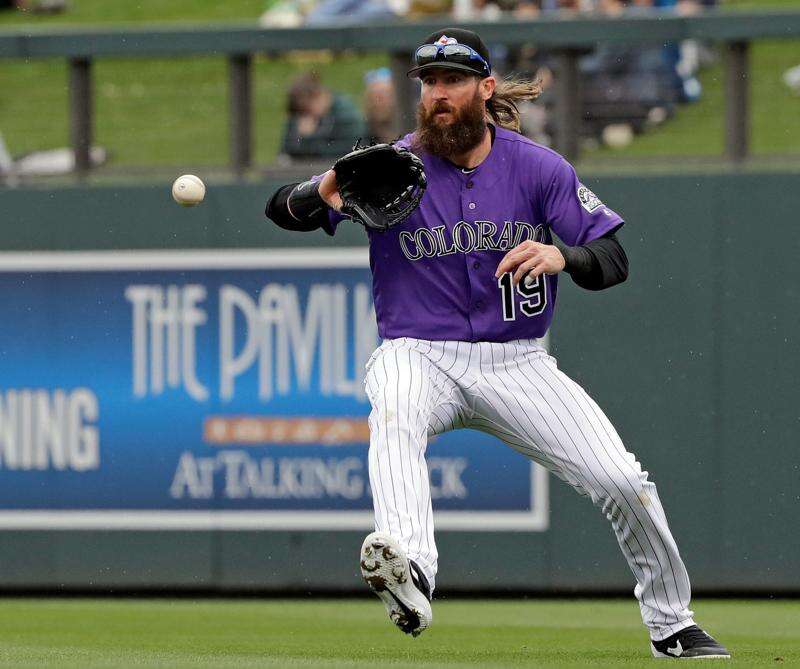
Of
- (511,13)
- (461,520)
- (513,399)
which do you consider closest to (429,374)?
(513,399)

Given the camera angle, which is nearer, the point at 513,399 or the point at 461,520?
the point at 513,399

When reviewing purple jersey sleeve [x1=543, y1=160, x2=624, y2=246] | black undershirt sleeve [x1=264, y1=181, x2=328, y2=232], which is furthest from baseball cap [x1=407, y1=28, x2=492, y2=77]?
black undershirt sleeve [x1=264, y1=181, x2=328, y2=232]

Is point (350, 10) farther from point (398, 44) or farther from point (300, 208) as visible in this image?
point (300, 208)

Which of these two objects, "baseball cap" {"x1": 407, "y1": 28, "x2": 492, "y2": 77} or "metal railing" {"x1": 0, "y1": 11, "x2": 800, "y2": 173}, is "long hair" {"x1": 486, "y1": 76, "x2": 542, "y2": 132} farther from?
"metal railing" {"x1": 0, "y1": 11, "x2": 800, "y2": 173}

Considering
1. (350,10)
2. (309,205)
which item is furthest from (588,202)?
(350,10)

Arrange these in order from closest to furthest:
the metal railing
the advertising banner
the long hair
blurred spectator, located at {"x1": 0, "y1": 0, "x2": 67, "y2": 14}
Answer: the long hair
the metal railing
the advertising banner
blurred spectator, located at {"x1": 0, "y1": 0, "x2": 67, "y2": 14}

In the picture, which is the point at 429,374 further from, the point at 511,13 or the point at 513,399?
the point at 511,13

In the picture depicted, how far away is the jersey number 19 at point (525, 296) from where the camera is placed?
552cm

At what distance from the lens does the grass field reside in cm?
542

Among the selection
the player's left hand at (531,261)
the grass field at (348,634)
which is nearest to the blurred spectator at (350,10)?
the grass field at (348,634)

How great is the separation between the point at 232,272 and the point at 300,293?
382 millimetres

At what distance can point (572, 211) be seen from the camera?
5.53 meters

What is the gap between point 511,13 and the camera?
963 centimetres

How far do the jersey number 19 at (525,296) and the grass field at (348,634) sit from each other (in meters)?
1.19
